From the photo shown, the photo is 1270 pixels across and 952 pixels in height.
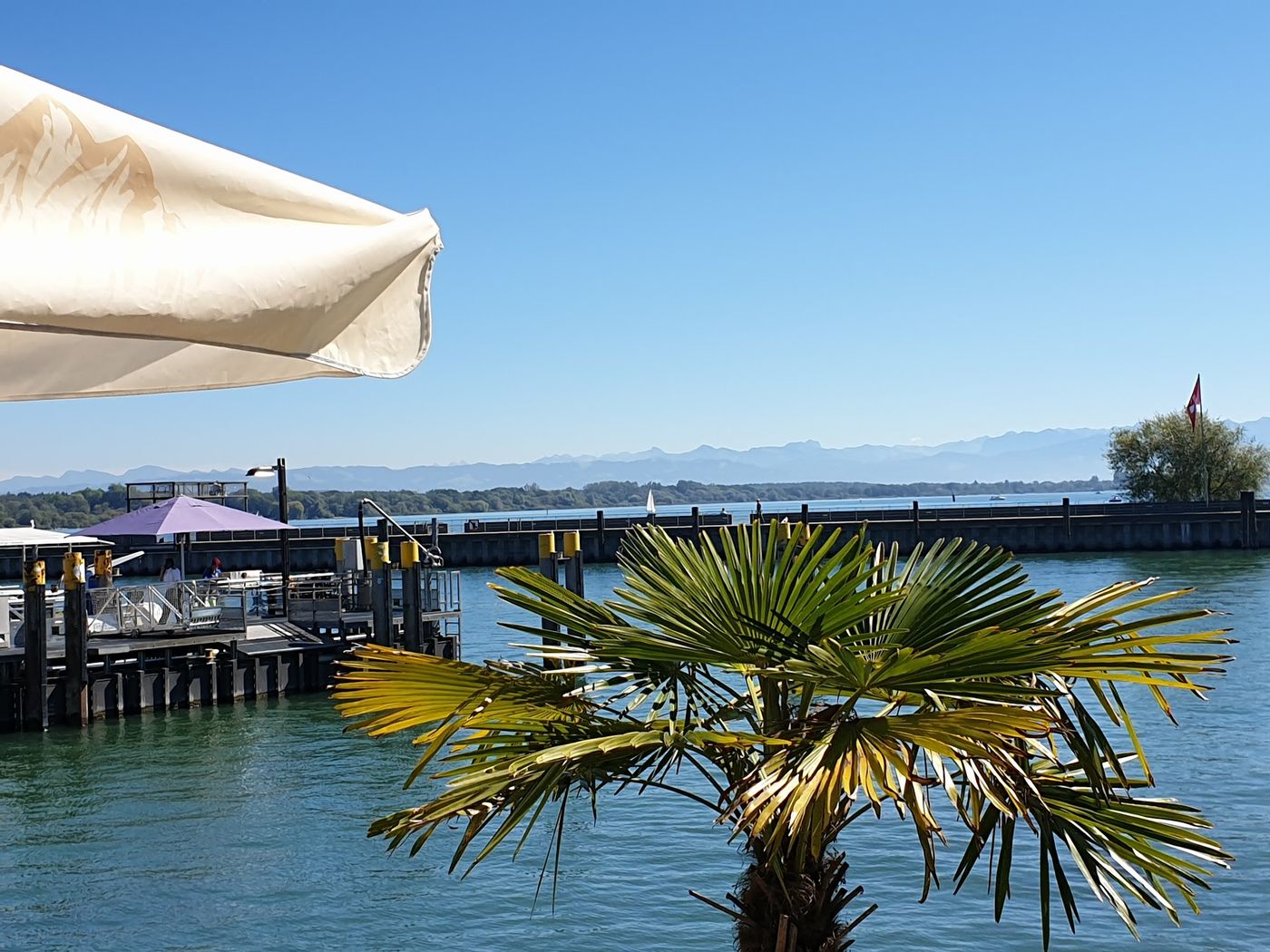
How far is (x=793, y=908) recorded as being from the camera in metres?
4.85

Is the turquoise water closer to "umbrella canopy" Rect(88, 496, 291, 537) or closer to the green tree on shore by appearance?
"umbrella canopy" Rect(88, 496, 291, 537)

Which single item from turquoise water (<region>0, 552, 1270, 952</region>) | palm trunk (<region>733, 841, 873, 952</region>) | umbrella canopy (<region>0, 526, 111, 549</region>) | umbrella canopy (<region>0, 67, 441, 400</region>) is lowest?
turquoise water (<region>0, 552, 1270, 952</region>)

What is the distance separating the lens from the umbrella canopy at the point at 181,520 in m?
25.9

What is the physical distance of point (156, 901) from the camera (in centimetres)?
1351

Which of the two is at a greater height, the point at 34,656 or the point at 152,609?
the point at 152,609

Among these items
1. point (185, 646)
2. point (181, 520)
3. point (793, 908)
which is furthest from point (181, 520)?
point (793, 908)

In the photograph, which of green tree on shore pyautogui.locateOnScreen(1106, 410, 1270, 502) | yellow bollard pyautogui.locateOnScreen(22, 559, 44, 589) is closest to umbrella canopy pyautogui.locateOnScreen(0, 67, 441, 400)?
yellow bollard pyautogui.locateOnScreen(22, 559, 44, 589)

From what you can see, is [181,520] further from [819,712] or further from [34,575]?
[819,712]

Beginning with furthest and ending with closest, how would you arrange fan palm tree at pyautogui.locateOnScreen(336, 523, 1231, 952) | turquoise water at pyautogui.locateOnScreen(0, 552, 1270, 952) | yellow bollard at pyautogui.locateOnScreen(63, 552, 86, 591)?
yellow bollard at pyautogui.locateOnScreen(63, 552, 86, 591), turquoise water at pyautogui.locateOnScreen(0, 552, 1270, 952), fan palm tree at pyautogui.locateOnScreen(336, 523, 1231, 952)

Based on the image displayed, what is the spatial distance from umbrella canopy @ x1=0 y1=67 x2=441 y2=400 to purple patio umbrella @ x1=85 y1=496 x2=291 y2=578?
23775mm

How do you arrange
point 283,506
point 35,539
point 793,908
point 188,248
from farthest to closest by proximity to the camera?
1. point 283,506
2. point 35,539
3. point 793,908
4. point 188,248

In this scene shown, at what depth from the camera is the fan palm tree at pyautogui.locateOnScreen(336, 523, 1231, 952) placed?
4238mm

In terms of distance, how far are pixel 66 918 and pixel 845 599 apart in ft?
35.7

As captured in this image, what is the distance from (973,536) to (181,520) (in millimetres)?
49770
